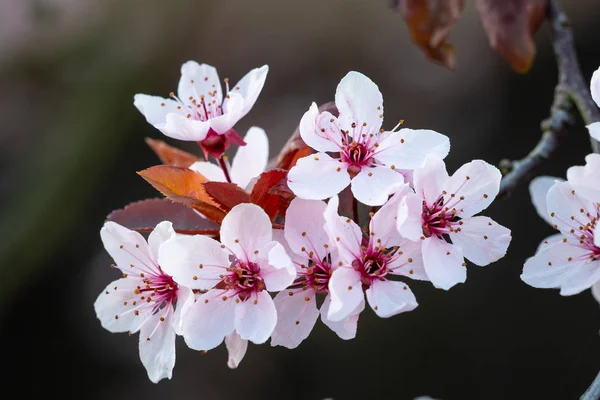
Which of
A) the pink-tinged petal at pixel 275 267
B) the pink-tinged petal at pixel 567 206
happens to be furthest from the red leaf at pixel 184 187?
the pink-tinged petal at pixel 567 206

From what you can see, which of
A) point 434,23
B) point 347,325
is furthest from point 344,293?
point 434,23

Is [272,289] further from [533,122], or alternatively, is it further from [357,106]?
[533,122]

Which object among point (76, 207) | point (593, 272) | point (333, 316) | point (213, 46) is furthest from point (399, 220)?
point (213, 46)

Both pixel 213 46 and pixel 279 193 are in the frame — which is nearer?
pixel 279 193

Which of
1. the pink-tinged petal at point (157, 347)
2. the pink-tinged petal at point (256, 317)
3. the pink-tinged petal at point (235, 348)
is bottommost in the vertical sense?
the pink-tinged petal at point (235, 348)

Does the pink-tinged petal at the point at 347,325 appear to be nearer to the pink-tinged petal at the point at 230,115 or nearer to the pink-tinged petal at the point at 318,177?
the pink-tinged petal at the point at 318,177

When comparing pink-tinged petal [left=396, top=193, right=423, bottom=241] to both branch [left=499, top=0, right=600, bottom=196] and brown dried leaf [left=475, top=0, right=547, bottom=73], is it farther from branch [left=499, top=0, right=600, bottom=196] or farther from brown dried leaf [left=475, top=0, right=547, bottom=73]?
brown dried leaf [left=475, top=0, right=547, bottom=73]

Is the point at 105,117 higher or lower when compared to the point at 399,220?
lower
